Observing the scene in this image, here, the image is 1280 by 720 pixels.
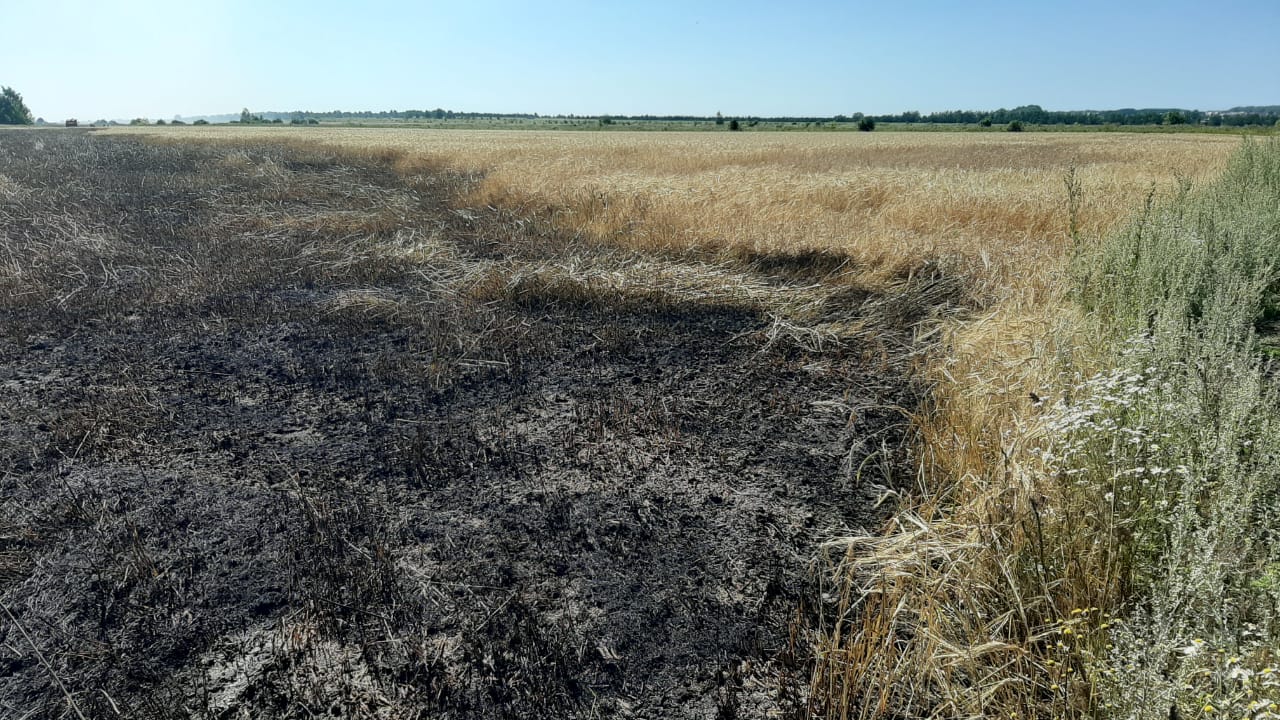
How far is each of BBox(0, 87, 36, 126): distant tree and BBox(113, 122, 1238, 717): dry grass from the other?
91071 millimetres

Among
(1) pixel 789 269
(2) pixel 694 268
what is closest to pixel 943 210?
(1) pixel 789 269

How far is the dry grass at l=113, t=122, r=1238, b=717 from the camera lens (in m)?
2.12

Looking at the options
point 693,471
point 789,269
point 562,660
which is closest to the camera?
point 562,660

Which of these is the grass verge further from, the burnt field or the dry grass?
the burnt field

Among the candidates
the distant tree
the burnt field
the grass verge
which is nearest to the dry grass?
the grass verge

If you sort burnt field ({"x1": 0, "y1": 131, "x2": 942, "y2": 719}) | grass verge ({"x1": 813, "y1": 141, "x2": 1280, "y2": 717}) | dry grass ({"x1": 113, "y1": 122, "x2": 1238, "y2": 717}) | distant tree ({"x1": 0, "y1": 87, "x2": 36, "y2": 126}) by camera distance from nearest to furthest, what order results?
grass verge ({"x1": 813, "y1": 141, "x2": 1280, "y2": 717}), dry grass ({"x1": 113, "y1": 122, "x2": 1238, "y2": 717}), burnt field ({"x1": 0, "y1": 131, "x2": 942, "y2": 719}), distant tree ({"x1": 0, "y1": 87, "x2": 36, "y2": 126})

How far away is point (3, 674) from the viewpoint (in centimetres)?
227

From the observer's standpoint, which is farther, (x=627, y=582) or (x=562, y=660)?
(x=627, y=582)

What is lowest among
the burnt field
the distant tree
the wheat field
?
the burnt field

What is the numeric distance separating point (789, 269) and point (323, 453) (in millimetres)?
5232

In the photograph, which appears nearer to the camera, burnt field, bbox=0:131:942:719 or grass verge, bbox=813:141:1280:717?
grass verge, bbox=813:141:1280:717

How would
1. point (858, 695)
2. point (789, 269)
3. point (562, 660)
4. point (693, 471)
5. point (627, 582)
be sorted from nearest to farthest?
1. point (858, 695)
2. point (562, 660)
3. point (627, 582)
4. point (693, 471)
5. point (789, 269)

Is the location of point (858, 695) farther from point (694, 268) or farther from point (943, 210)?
point (943, 210)

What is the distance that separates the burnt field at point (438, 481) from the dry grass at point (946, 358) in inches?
10.1
